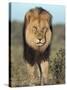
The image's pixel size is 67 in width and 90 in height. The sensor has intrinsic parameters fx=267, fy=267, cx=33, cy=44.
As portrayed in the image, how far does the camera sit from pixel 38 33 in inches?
91.7

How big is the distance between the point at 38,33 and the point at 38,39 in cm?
5

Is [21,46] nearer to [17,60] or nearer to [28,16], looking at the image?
[17,60]

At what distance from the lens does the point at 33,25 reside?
2.32m

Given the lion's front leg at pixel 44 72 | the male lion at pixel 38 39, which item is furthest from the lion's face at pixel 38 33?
the lion's front leg at pixel 44 72

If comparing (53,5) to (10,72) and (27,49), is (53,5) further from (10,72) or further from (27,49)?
(10,72)

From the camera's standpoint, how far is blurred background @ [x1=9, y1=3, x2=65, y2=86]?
7.43 feet

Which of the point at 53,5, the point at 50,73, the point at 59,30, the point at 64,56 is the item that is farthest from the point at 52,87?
the point at 53,5

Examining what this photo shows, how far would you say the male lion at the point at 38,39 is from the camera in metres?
2.30

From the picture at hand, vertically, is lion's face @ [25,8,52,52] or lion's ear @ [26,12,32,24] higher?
lion's ear @ [26,12,32,24]

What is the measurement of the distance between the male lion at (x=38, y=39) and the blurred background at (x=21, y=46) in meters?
0.04

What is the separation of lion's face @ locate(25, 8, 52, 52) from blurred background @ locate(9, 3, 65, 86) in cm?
6

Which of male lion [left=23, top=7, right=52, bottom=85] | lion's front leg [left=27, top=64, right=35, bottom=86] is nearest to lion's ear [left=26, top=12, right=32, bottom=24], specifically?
male lion [left=23, top=7, right=52, bottom=85]

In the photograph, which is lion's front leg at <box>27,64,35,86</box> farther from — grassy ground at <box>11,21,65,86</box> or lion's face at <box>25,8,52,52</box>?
lion's face at <box>25,8,52,52</box>

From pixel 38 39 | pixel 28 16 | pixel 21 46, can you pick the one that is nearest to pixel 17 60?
pixel 21 46
